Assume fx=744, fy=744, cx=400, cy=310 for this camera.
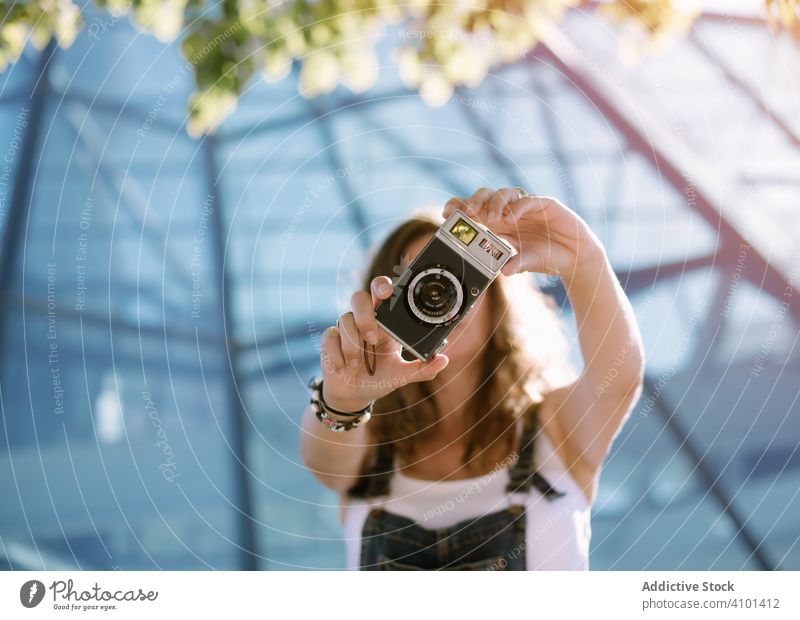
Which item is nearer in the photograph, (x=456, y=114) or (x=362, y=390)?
(x=362, y=390)

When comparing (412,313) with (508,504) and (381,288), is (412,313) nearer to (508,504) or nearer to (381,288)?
(381,288)

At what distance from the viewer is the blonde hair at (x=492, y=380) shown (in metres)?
0.73

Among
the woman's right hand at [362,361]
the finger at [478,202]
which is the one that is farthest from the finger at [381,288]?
the finger at [478,202]

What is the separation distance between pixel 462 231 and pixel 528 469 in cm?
24

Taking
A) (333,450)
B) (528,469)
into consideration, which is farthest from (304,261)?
(528,469)

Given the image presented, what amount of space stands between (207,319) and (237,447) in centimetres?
16

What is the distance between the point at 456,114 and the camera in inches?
34.1

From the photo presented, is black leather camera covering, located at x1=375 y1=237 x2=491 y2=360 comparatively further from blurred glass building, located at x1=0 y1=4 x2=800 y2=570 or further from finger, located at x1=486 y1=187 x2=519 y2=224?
blurred glass building, located at x1=0 y1=4 x2=800 y2=570

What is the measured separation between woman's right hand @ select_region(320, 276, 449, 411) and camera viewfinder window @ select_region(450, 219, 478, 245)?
0.21ft

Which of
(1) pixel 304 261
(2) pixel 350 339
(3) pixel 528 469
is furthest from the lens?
(1) pixel 304 261

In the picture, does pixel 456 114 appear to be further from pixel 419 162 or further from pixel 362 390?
pixel 362 390

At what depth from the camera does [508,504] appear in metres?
0.66

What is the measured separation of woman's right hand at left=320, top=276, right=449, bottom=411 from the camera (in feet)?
1.92
